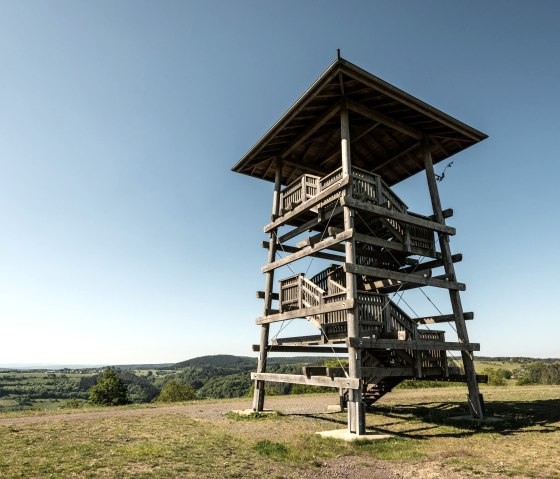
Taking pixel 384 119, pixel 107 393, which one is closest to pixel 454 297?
pixel 384 119

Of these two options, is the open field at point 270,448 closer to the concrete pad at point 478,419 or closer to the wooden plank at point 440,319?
the concrete pad at point 478,419

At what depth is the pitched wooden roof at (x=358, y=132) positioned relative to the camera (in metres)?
13.8

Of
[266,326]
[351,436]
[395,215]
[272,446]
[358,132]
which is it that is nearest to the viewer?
[272,446]

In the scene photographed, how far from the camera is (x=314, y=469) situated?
759cm

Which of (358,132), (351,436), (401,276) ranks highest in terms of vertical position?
(358,132)

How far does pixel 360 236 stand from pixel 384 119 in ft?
18.1

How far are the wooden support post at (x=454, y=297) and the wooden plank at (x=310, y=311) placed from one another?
5.62 m

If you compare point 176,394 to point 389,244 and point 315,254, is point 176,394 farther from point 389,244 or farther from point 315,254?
point 389,244

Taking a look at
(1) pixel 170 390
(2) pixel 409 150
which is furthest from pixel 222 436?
(1) pixel 170 390

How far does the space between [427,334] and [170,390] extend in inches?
1892

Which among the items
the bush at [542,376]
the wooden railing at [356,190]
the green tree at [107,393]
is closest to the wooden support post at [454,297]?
the wooden railing at [356,190]

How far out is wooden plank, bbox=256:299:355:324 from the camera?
11699 mm

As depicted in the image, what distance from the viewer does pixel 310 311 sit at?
13391mm

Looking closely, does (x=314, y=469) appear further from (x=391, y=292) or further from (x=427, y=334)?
(x=391, y=292)
